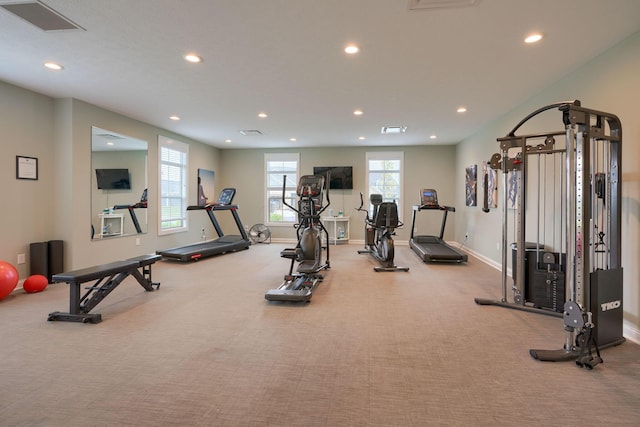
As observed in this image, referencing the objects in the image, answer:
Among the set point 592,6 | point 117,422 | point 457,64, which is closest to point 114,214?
point 117,422

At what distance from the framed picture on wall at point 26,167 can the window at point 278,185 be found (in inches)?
212

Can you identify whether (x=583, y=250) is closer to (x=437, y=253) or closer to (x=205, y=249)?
(x=437, y=253)

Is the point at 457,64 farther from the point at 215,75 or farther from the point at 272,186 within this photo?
the point at 272,186

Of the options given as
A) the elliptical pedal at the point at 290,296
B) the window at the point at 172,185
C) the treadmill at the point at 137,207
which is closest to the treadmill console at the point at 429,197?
the elliptical pedal at the point at 290,296

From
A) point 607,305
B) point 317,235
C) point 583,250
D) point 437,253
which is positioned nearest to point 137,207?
point 317,235

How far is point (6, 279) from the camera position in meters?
3.70

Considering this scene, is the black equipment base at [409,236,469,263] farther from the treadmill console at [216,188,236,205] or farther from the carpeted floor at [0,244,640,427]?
the treadmill console at [216,188,236,205]

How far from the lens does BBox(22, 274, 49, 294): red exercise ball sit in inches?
161

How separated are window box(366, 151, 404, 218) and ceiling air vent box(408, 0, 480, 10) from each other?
6.38 metres

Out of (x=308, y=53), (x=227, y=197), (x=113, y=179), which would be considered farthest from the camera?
(x=227, y=197)

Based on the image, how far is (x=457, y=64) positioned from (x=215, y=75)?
9.49 feet

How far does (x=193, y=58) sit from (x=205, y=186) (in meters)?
5.53

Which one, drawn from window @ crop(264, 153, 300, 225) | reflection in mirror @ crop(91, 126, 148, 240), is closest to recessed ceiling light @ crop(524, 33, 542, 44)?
reflection in mirror @ crop(91, 126, 148, 240)

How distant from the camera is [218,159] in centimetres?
944
